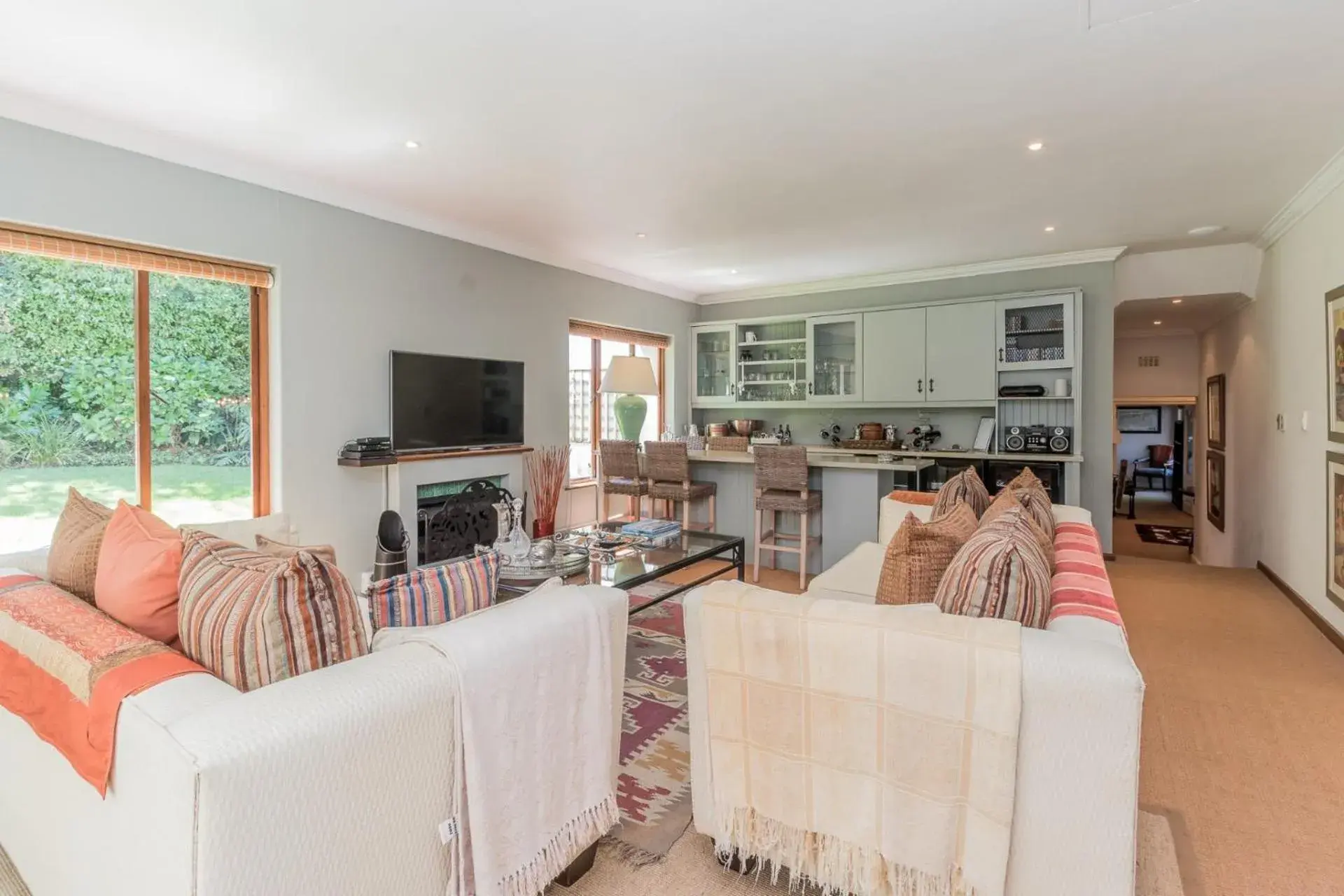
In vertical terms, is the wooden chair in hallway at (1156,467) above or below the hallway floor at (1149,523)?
above

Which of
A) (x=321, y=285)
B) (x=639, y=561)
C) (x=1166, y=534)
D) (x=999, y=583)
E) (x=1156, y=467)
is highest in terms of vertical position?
(x=321, y=285)

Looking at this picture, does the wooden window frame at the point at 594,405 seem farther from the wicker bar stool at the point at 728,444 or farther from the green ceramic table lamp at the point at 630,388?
the wicker bar stool at the point at 728,444

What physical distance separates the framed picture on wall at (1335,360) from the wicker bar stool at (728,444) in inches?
154

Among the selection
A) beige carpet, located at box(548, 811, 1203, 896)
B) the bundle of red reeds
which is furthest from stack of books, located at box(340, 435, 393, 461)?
beige carpet, located at box(548, 811, 1203, 896)

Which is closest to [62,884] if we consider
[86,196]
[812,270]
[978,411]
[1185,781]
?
[86,196]

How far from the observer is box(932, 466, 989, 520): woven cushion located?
2.78 m

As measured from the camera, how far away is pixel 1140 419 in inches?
428

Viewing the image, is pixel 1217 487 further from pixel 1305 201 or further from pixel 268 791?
pixel 268 791

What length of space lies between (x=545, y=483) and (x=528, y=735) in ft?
12.8

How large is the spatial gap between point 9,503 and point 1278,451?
291 inches

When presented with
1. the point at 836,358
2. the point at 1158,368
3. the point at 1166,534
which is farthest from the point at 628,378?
the point at 1166,534

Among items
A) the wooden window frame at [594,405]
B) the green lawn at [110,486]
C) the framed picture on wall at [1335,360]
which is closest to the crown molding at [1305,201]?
the framed picture on wall at [1335,360]

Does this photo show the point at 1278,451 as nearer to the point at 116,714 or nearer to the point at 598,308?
the point at 598,308

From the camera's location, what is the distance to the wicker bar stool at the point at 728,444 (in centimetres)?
617
